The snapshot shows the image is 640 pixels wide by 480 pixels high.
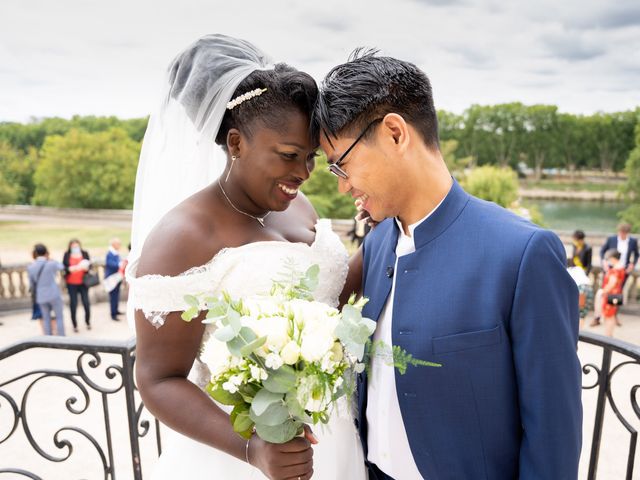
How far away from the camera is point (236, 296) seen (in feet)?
6.29

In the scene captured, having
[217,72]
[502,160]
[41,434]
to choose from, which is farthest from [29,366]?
[502,160]

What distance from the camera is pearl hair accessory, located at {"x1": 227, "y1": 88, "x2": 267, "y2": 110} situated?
1.89m

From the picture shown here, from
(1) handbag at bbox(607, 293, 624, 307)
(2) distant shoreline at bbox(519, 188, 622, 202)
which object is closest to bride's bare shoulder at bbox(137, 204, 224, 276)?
(1) handbag at bbox(607, 293, 624, 307)

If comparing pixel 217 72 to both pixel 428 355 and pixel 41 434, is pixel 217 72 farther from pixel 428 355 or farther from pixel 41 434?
pixel 41 434

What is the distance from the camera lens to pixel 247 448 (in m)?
1.62

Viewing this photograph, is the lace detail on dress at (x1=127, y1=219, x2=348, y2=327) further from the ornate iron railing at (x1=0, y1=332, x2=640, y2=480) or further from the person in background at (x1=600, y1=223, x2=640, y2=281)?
the person in background at (x1=600, y1=223, x2=640, y2=281)

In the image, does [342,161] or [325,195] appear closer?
[342,161]

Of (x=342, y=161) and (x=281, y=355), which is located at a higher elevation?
(x=342, y=161)

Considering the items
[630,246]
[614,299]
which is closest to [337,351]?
[614,299]

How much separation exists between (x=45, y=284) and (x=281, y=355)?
29.0ft

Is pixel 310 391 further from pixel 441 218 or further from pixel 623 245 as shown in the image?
pixel 623 245

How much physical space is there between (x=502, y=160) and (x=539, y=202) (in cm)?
868

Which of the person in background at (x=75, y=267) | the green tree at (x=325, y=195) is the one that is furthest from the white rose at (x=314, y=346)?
the green tree at (x=325, y=195)

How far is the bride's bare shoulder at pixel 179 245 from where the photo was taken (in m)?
1.79
